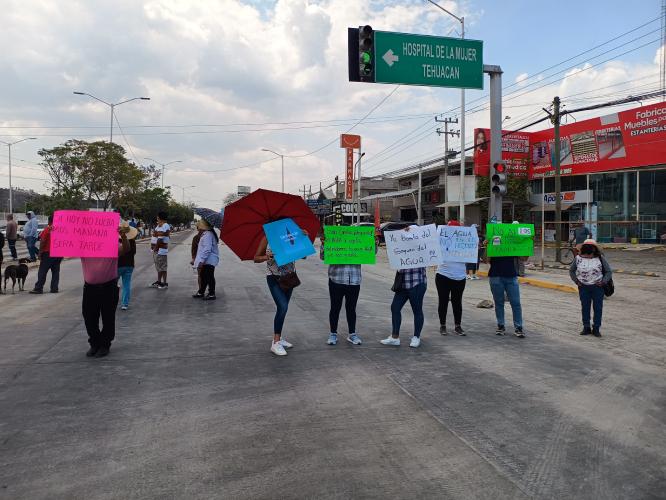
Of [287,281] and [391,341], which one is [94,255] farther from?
[391,341]

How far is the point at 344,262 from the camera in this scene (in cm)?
693

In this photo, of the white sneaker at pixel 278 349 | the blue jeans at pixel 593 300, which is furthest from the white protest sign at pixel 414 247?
the blue jeans at pixel 593 300

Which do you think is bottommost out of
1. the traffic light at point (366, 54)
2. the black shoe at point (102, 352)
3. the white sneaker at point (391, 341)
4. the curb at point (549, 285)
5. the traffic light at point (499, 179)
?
the curb at point (549, 285)

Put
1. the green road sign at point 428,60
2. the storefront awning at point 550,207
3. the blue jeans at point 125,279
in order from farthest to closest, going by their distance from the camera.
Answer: the storefront awning at point 550,207 < the green road sign at point 428,60 < the blue jeans at point 125,279

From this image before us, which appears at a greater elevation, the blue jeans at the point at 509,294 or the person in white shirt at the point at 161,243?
the person in white shirt at the point at 161,243

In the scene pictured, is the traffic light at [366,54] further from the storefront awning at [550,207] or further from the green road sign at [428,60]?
the storefront awning at [550,207]

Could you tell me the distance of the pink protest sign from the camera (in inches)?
251

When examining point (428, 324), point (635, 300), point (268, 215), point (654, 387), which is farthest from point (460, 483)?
point (635, 300)

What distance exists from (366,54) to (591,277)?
7.49 metres

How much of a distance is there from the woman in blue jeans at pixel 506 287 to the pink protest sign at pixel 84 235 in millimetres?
5486

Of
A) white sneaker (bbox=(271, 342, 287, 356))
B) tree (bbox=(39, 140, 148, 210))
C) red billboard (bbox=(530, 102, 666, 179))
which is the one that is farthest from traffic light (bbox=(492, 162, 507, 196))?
tree (bbox=(39, 140, 148, 210))

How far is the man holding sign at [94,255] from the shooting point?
6.37m

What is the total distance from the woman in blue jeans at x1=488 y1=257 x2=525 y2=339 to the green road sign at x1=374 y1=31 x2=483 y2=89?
653 centimetres

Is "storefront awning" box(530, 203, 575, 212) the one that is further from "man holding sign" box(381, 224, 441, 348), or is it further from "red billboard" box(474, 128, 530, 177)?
"man holding sign" box(381, 224, 441, 348)
